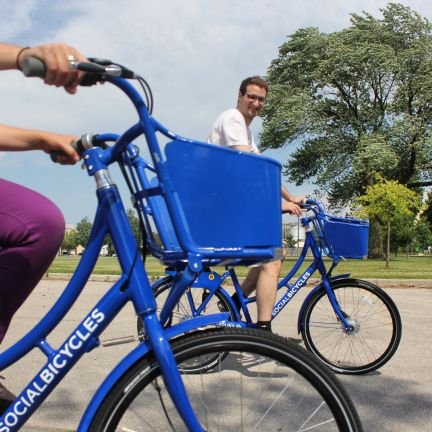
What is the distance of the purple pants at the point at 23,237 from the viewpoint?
5.83 ft

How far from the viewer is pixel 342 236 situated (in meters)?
4.20

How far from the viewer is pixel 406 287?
10.8 metres

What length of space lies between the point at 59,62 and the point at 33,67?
0.21ft

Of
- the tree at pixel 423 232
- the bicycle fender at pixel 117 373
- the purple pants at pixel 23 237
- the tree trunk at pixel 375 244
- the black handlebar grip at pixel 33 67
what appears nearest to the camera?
the black handlebar grip at pixel 33 67

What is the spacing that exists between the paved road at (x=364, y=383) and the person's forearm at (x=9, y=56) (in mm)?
1814

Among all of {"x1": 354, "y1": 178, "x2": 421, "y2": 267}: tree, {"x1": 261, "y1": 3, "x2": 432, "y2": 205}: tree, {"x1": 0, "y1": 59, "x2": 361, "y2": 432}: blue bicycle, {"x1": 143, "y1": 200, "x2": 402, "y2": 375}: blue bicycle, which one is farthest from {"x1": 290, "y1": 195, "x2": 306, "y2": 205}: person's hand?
{"x1": 261, "y1": 3, "x2": 432, "y2": 205}: tree

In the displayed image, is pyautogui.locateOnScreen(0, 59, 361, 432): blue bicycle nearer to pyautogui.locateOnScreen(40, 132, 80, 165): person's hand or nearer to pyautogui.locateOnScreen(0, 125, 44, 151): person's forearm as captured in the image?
pyautogui.locateOnScreen(40, 132, 80, 165): person's hand

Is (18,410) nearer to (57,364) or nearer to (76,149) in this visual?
(57,364)

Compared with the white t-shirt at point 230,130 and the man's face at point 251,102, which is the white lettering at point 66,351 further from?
the man's face at point 251,102

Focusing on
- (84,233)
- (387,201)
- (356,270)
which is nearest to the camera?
(84,233)

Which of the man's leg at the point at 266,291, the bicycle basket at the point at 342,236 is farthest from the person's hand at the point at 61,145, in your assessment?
the bicycle basket at the point at 342,236

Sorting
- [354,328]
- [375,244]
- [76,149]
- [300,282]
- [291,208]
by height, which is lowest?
[375,244]

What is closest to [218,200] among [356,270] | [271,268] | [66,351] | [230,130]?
[66,351]

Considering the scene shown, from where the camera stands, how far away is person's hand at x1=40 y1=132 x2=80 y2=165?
1.84 metres
